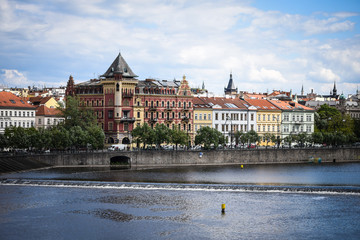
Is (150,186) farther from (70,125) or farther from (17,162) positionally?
(70,125)

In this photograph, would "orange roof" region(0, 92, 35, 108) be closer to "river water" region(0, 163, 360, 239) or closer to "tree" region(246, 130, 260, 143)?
"river water" region(0, 163, 360, 239)

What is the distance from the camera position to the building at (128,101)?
428 ft

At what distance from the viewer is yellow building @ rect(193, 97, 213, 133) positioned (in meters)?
143

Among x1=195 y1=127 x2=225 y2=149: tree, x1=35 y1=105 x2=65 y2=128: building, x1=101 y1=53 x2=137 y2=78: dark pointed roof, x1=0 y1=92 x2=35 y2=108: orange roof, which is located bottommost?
x1=195 y1=127 x2=225 y2=149: tree

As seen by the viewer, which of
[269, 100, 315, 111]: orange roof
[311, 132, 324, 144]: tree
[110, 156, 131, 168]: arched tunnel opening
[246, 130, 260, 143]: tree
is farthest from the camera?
[269, 100, 315, 111]: orange roof

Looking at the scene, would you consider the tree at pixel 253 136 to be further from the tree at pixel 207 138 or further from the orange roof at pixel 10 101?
the orange roof at pixel 10 101

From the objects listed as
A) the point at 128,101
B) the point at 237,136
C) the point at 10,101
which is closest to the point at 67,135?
the point at 128,101

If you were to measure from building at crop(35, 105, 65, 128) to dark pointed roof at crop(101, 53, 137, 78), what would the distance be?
1817 cm

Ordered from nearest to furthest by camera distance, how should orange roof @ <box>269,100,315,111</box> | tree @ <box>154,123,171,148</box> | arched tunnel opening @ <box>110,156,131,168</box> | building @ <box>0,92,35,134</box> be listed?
arched tunnel opening @ <box>110,156,131,168</box> < tree @ <box>154,123,171,148</box> < building @ <box>0,92,35,134</box> < orange roof @ <box>269,100,315,111</box>

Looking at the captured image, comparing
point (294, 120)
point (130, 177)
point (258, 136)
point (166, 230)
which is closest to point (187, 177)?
point (130, 177)

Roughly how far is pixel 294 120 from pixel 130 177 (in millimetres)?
78395

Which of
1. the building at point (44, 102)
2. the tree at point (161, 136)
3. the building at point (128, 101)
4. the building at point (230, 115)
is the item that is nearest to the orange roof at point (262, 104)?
the building at point (230, 115)

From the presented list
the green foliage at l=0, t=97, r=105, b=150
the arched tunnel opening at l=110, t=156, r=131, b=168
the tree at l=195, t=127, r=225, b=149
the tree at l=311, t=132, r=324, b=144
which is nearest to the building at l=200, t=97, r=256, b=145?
the tree at l=311, t=132, r=324, b=144

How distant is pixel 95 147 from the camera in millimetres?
118438
